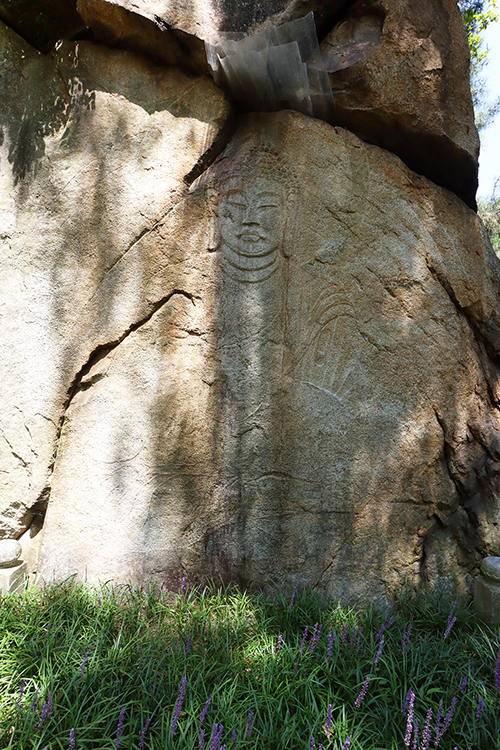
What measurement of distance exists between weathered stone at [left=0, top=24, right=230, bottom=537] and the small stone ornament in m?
2.41

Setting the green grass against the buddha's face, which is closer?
the green grass

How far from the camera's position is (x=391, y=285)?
2.95 m

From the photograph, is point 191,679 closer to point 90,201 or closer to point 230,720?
point 230,720

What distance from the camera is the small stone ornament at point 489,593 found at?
8.41ft

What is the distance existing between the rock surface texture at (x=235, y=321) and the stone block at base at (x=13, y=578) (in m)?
0.14

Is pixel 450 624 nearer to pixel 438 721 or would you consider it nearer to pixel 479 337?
pixel 438 721

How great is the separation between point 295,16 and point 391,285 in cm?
180

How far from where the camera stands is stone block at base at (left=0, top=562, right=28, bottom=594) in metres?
2.50

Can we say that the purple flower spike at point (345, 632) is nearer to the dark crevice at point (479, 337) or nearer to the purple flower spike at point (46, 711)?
the purple flower spike at point (46, 711)

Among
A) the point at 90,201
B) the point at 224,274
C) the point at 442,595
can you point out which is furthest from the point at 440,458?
the point at 90,201

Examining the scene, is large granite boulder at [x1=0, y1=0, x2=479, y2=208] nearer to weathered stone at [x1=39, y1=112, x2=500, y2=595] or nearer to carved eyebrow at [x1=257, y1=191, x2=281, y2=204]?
weathered stone at [x1=39, y1=112, x2=500, y2=595]

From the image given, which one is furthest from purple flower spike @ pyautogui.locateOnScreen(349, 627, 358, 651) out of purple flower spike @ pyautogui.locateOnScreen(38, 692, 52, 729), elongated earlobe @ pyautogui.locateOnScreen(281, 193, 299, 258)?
elongated earlobe @ pyautogui.locateOnScreen(281, 193, 299, 258)

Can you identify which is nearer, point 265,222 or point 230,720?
point 230,720

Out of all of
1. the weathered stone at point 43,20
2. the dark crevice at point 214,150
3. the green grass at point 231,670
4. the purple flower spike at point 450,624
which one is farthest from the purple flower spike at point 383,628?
the weathered stone at point 43,20
